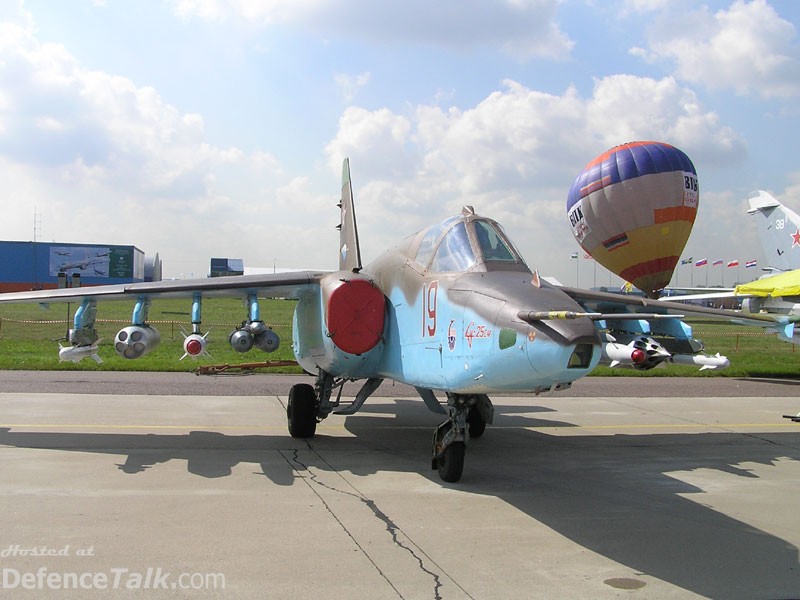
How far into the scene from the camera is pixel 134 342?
9.69 metres

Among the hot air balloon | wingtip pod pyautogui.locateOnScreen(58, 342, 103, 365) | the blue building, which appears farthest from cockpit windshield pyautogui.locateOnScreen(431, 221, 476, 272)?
the blue building

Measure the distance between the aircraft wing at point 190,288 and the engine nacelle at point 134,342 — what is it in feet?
1.81

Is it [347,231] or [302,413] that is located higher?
[347,231]

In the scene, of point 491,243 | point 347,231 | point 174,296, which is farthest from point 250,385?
point 491,243

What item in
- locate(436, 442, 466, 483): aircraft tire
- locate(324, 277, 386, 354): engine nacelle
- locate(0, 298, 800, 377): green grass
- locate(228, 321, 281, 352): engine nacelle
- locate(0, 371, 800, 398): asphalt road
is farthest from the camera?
locate(0, 298, 800, 377): green grass

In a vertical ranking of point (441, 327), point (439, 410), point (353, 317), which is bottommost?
point (439, 410)

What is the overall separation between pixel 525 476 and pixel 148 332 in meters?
5.42

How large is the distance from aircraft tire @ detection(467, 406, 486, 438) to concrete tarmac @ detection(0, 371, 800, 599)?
0.23 meters

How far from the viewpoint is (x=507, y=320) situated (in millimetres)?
6219

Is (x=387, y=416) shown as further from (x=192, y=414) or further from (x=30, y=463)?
(x=30, y=463)

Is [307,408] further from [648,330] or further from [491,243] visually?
[648,330]

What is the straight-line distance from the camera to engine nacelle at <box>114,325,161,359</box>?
379 inches

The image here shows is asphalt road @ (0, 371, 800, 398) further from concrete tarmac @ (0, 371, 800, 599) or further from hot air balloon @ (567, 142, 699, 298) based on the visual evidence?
hot air balloon @ (567, 142, 699, 298)

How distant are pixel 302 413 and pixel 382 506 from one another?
12.3 ft
